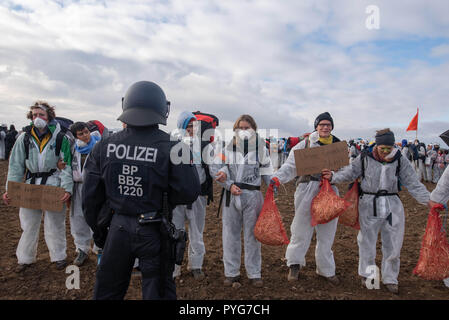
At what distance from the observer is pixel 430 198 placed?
3959mm

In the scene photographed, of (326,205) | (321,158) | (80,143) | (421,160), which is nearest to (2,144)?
(80,143)

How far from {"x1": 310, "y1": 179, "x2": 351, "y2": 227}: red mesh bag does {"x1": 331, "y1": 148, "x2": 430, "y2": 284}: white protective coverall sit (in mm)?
248

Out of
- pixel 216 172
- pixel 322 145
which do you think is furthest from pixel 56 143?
pixel 322 145

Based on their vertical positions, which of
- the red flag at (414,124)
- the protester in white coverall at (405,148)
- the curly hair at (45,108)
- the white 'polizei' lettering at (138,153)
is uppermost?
the red flag at (414,124)

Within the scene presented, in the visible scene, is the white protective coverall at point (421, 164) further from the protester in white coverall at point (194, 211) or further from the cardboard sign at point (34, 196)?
the cardboard sign at point (34, 196)

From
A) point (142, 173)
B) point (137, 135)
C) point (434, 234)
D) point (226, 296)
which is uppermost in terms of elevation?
point (137, 135)

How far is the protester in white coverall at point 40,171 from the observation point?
4.35 m

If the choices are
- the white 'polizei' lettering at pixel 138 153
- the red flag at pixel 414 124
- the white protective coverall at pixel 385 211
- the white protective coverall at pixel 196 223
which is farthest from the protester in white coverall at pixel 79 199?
the red flag at pixel 414 124

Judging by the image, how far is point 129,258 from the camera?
8.00 ft

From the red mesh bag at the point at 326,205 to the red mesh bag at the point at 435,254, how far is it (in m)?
1.06

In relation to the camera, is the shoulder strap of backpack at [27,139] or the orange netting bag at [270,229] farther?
the shoulder strap of backpack at [27,139]

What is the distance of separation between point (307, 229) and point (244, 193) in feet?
3.65

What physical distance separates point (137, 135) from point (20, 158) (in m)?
2.99
